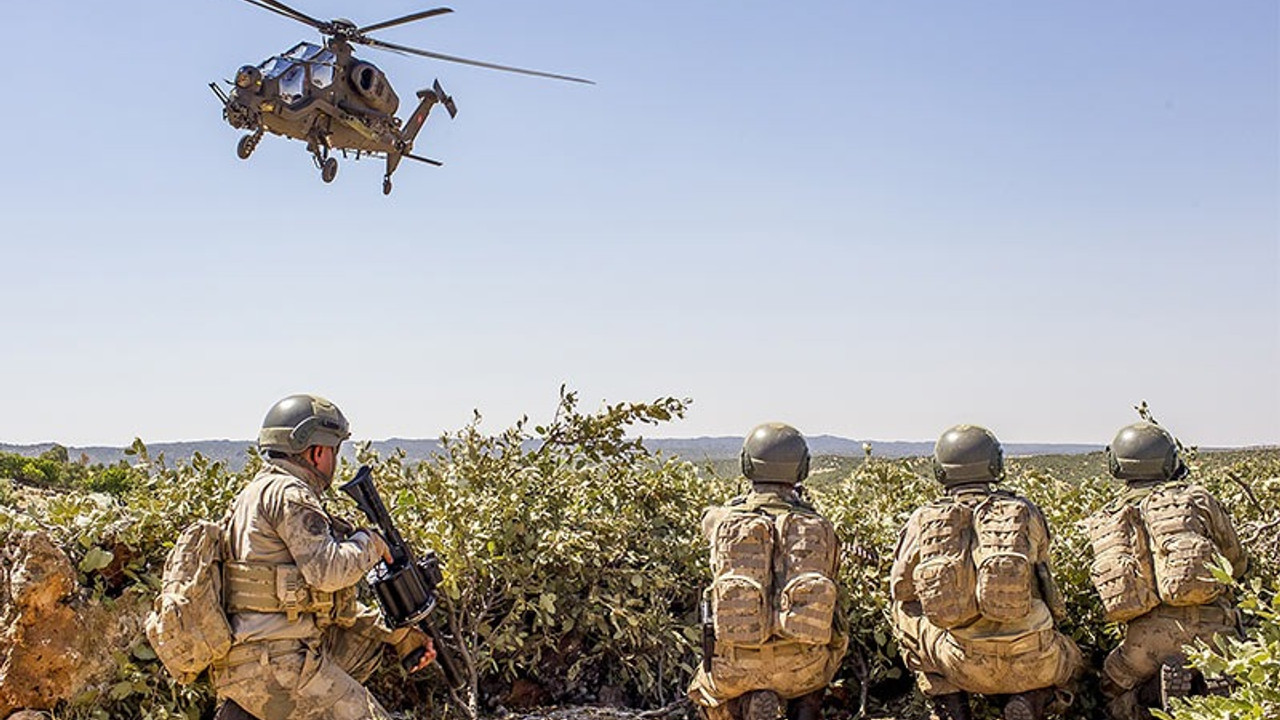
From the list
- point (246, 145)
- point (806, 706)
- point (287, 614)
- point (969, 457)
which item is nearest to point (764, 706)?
point (806, 706)

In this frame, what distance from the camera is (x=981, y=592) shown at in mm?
5832

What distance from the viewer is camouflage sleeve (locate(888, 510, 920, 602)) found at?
6.20m

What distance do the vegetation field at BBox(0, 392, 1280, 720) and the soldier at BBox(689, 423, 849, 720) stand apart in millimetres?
855

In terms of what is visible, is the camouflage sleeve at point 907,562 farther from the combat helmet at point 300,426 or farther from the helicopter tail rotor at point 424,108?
the helicopter tail rotor at point 424,108

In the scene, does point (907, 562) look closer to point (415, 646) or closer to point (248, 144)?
point (415, 646)

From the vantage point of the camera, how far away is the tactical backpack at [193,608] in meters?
4.94

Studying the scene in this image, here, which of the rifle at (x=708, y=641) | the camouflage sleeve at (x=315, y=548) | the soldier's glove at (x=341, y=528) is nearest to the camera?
the camouflage sleeve at (x=315, y=548)

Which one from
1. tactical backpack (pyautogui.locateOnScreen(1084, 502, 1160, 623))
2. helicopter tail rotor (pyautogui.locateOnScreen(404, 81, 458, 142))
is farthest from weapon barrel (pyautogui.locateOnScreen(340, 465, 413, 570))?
helicopter tail rotor (pyautogui.locateOnScreen(404, 81, 458, 142))

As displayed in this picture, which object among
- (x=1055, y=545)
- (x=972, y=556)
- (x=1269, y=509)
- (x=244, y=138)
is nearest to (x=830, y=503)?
(x=1055, y=545)

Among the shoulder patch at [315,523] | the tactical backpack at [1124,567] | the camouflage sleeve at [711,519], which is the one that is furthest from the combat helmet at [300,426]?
the tactical backpack at [1124,567]

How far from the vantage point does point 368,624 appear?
17.9 feet

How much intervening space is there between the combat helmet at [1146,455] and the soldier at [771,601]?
1600 mm

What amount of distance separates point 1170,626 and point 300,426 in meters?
4.37

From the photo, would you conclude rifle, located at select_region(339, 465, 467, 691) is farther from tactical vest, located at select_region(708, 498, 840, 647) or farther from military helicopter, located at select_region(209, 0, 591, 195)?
military helicopter, located at select_region(209, 0, 591, 195)
